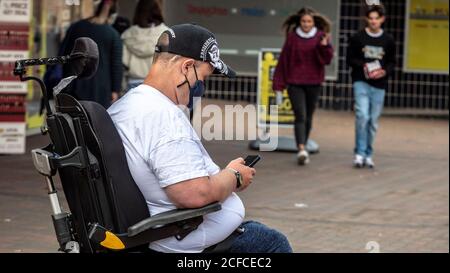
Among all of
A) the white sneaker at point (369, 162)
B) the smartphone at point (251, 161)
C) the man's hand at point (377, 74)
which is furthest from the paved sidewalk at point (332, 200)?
the smartphone at point (251, 161)

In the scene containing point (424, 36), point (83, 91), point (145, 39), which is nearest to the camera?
point (83, 91)

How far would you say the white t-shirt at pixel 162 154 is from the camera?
3.86 metres

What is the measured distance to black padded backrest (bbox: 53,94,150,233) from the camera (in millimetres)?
3857

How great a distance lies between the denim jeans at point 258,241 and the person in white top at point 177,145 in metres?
0.11

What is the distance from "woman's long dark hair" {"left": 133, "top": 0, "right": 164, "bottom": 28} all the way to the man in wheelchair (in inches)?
232

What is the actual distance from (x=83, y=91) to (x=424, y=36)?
28.7 ft

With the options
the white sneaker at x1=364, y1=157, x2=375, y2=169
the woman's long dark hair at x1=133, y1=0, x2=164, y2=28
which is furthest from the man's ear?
the white sneaker at x1=364, y1=157, x2=375, y2=169

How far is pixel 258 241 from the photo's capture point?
14.1 feet

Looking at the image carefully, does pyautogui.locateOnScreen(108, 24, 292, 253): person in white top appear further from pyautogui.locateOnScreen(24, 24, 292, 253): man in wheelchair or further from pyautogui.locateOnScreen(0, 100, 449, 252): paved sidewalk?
pyautogui.locateOnScreen(0, 100, 449, 252): paved sidewalk

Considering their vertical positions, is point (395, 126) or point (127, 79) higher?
point (127, 79)

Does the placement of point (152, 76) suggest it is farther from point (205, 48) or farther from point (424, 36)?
point (424, 36)

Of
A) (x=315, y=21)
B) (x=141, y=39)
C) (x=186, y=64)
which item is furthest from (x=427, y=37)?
(x=186, y=64)
